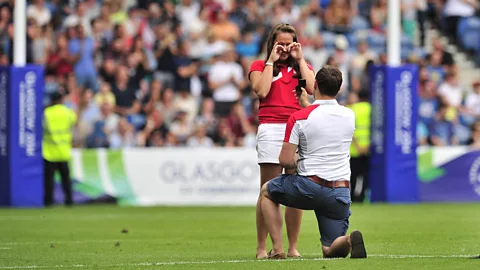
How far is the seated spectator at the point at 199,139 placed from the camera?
2219cm

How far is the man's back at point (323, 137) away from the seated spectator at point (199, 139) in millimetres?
13170

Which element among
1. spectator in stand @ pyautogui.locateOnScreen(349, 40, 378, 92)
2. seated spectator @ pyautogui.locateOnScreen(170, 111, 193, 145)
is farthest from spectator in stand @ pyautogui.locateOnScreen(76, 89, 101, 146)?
spectator in stand @ pyautogui.locateOnScreen(349, 40, 378, 92)

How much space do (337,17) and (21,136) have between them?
355 inches

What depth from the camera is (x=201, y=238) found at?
12.8 meters

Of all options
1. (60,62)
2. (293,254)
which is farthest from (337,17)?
(293,254)

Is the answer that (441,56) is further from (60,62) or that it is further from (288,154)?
(288,154)

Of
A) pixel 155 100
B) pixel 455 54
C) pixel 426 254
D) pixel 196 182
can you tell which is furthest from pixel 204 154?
pixel 426 254

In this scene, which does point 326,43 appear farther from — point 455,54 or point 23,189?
point 23,189

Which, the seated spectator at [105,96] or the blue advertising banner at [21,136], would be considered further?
the seated spectator at [105,96]

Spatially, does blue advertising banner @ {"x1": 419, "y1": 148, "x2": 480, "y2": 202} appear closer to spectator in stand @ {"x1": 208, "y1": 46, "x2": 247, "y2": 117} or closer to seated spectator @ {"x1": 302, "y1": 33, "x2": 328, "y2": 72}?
seated spectator @ {"x1": 302, "y1": 33, "x2": 328, "y2": 72}

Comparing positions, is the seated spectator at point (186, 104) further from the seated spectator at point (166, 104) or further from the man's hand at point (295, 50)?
the man's hand at point (295, 50)

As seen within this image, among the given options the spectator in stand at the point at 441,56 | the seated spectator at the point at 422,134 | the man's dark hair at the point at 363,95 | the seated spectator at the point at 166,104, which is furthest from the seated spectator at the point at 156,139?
the spectator in stand at the point at 441,56

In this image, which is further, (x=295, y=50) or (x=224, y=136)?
(x=224, y=136)

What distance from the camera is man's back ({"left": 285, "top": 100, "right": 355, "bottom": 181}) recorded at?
8.93 meters
